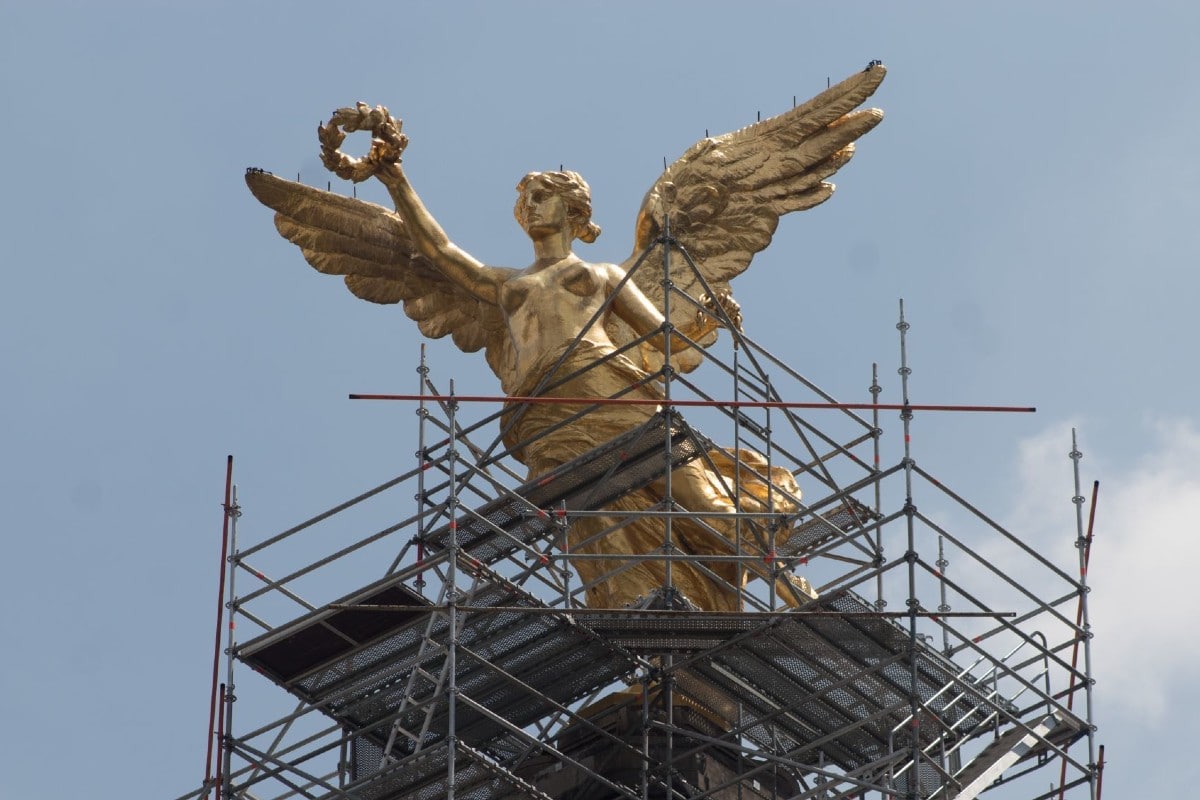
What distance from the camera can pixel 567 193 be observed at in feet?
131

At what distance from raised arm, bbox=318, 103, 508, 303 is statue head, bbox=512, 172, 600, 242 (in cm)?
65

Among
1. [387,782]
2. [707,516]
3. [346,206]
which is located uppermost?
[346,206]

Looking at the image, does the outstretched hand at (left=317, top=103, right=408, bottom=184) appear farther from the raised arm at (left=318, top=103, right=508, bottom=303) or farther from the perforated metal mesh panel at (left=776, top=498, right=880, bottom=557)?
the perforated metal mesh panel at (left=776, top=498, right=880, bottom=557)

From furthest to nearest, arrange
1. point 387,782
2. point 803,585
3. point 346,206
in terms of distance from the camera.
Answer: point 346,206 < point 803,585 < point 387,782

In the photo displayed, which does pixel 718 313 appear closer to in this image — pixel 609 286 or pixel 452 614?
pixel 609 286

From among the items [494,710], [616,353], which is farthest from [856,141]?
[494,710]

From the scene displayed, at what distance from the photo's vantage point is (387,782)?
118 feet

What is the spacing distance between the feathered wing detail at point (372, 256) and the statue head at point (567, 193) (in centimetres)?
130

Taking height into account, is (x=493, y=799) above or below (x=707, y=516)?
below

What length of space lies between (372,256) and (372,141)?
227 centimetres

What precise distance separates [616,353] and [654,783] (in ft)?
12.8

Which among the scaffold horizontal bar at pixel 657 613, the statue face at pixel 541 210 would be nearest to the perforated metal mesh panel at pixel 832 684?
the scaffold horizontal bar at pixel 657 613

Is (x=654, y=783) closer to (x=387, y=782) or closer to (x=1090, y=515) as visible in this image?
(x=387, y=782)

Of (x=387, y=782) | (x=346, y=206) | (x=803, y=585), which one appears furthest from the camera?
(x=346, y=206)
